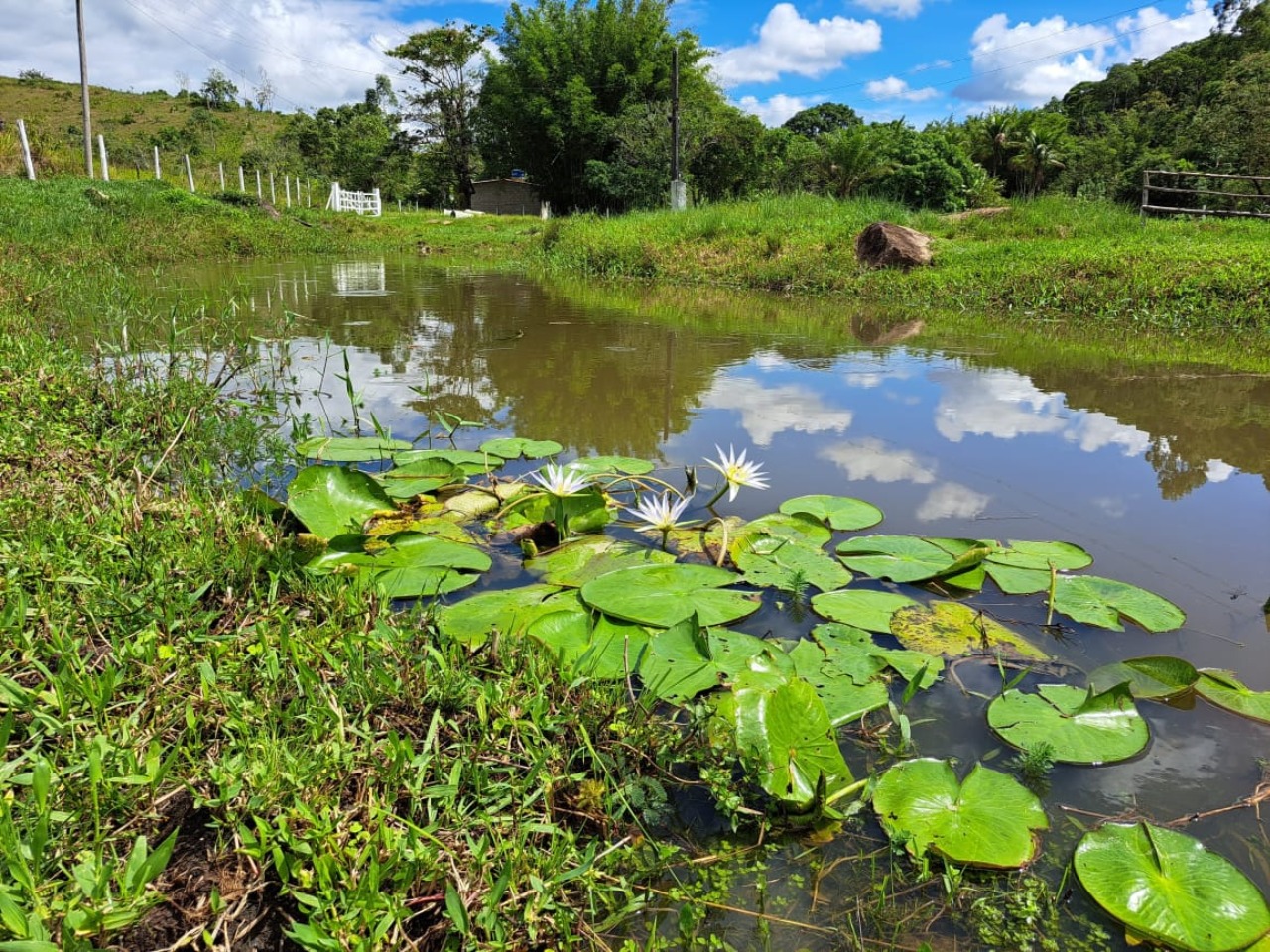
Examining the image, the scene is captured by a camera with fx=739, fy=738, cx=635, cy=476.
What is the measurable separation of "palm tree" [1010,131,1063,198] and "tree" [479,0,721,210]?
1018 cm

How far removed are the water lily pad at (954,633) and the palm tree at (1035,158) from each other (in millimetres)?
25884

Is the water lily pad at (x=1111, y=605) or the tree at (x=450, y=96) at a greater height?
the tree at (x=450, y=96)

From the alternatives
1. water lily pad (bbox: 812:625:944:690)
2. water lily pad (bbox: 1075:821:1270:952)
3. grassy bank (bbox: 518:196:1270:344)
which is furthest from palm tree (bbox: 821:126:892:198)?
water lily pad (bbox: 1075:821:1270:952)

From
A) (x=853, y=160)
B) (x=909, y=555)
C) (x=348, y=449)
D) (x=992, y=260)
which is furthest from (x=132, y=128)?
(x=909, y=555)

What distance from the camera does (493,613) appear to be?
1620 mm

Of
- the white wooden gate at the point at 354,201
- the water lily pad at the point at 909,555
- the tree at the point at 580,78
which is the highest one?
the tree at the point at 580,78

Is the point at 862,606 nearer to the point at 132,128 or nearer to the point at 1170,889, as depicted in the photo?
the point at 1170,889

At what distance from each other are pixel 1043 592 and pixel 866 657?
66 centimetres

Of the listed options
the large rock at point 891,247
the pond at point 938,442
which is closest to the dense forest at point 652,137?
the large rock at point 891,247

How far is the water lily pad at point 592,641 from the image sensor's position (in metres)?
1.43

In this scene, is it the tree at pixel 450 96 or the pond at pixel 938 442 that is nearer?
the pond at pixel 938 442

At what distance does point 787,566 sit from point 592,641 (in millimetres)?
624

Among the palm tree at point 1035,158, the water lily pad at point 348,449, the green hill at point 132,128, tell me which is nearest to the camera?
the water lily pad at point 348,449

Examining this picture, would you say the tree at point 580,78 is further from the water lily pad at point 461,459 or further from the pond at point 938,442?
the water lily pad at point 461,459
